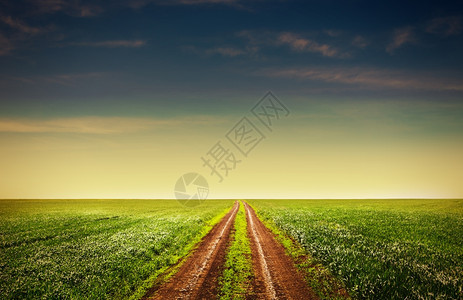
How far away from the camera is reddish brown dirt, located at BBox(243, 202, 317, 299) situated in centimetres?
855

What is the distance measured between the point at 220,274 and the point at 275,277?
8.54 feet

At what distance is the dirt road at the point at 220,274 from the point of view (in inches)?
339

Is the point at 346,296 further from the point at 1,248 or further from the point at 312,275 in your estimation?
the point at 1,248

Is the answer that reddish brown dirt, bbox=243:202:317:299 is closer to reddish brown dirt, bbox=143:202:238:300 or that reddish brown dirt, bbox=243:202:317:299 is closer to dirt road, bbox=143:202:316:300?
dirt road, bbox=143:202:316:300

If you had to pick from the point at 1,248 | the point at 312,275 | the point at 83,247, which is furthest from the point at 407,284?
the point at 1,248

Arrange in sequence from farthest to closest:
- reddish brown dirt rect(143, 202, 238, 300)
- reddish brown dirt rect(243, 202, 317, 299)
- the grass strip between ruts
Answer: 1. the grass strip between ruts
2. reddish brown dirt rect(143, 202, 238, 300)
3. reddish brown dirt rect(243, 202, 317, 299)

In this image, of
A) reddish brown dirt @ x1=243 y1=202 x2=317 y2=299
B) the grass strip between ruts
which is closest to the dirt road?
reddish brown dirt @ x1=243 y1=202 x2=317 y2=299

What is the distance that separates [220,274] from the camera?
10648mm

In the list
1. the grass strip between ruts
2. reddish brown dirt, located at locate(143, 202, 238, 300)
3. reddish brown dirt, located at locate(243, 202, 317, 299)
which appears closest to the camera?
reddish brown dirt, located at locate(243, 202, 317, 299)

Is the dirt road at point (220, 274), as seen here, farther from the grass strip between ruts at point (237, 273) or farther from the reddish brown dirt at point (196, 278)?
the grass strip between ruts at point (237, 273)

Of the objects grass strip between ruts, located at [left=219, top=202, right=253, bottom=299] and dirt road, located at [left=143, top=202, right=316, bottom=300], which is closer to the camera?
dirt road, located at [left=143, top=202, right=316, bottom=300]

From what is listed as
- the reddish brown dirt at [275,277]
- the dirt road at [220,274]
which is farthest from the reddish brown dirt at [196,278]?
the reddish brown dirt at [275,277]

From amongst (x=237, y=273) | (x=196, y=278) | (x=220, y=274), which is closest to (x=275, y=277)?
(x=237, y=273)

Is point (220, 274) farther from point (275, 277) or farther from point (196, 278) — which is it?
point (275, 277)
